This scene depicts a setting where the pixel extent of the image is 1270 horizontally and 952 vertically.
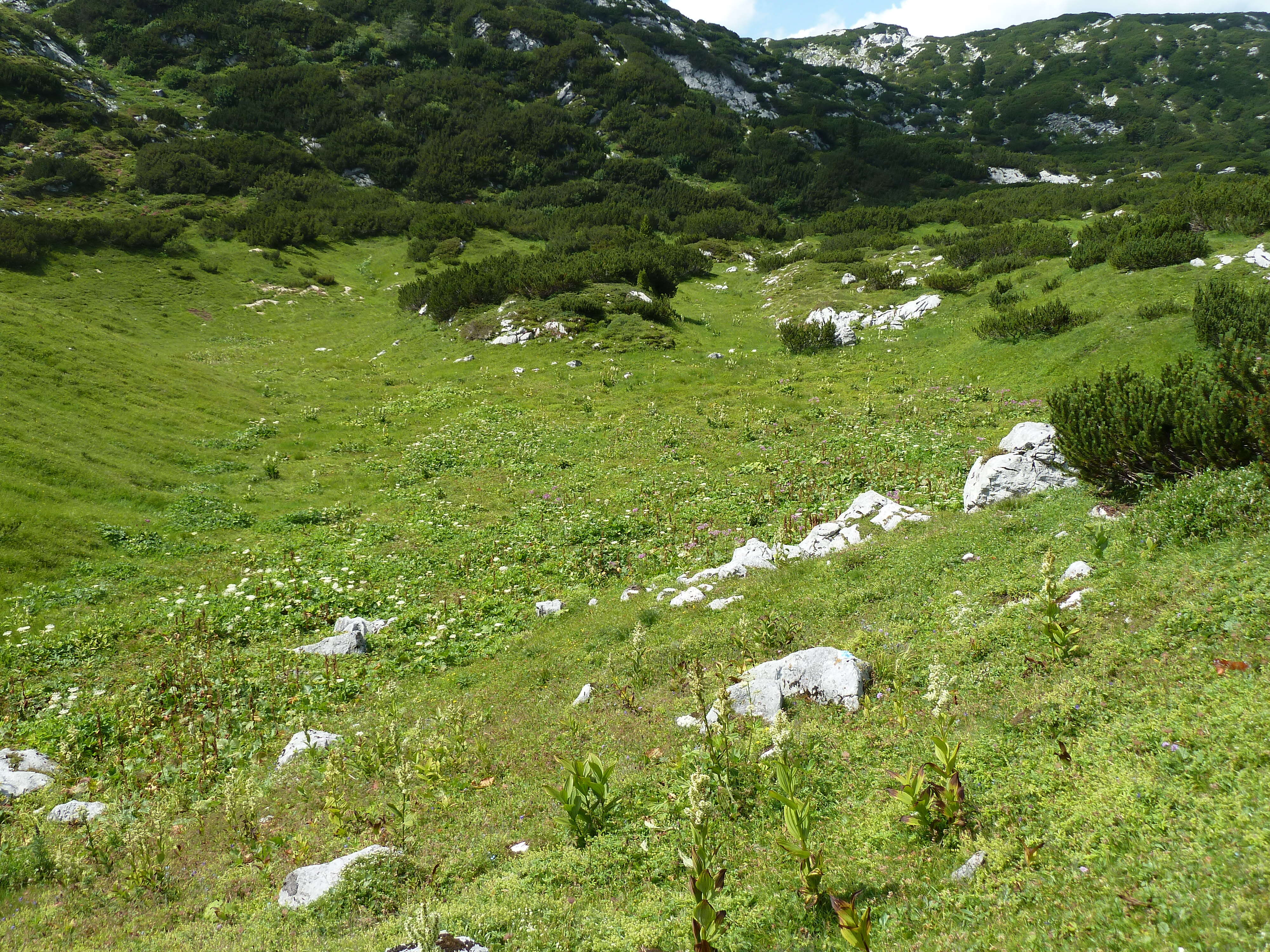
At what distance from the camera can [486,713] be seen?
9719 mm

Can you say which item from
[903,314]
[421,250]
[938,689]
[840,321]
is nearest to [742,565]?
[938,689]

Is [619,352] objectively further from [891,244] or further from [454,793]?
[891,244]

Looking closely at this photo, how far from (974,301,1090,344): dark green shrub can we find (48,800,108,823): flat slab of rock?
3109 centimetres

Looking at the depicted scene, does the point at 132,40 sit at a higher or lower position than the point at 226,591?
higher

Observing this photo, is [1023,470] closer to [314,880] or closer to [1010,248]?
[314,880]

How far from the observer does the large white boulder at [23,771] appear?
832cm

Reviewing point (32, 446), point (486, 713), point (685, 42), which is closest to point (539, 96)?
point (685, 42)

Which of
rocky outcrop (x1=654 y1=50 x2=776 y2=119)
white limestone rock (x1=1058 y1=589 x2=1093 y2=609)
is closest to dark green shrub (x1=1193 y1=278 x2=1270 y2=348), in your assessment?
white limestone rock (x1=1058 y1=589 x2=1093 y2=609)

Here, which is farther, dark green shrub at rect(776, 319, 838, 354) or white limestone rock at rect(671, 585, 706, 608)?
dark green shrub at rect(776, 319, 838, 354)

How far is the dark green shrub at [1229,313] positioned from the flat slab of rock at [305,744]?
22.8 m

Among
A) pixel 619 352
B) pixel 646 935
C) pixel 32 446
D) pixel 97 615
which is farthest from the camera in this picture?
pixel 619 352

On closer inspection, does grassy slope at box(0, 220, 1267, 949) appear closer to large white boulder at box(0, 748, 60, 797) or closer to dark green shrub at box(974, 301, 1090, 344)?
large white boulder at box(0, 748, 60, 797)

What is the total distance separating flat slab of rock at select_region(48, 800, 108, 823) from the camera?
7.78 m

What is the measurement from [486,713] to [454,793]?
209 centimetres
